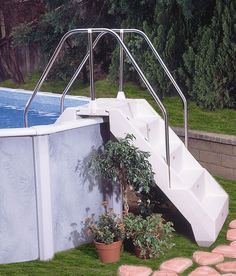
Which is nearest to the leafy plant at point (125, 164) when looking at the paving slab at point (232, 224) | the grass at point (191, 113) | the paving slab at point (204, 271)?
the paving slab at point (204, 271)

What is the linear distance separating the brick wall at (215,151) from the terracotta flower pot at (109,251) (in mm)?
2697

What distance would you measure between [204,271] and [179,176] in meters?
0.95

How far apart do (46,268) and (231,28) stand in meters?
5.44

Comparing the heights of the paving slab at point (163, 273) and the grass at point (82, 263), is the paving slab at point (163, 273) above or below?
below

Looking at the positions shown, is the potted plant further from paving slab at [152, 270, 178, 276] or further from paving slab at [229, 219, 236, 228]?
paving slab at [229, 219, 236, 228]

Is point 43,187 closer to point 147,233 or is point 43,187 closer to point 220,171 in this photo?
point 147,233

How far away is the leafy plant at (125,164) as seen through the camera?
514 centimetres

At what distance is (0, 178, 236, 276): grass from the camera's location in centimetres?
491

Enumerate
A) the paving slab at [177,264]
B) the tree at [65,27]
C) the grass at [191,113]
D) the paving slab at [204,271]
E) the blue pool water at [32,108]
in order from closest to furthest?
the paving slab at [204,271]
the paving slab at [177,264]
the grass at [191,113]
the blue pool water at [32,108]
the tree at [65,27]

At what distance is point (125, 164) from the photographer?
16.9 feet

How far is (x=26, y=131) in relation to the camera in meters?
4.94

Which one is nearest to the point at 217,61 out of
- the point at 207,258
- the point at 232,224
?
the point at 232,224

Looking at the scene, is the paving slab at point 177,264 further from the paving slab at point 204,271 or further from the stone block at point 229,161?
the stone block at point 229,161

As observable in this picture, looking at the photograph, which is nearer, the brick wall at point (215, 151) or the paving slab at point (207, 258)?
the paving slab at point (207, 258)
